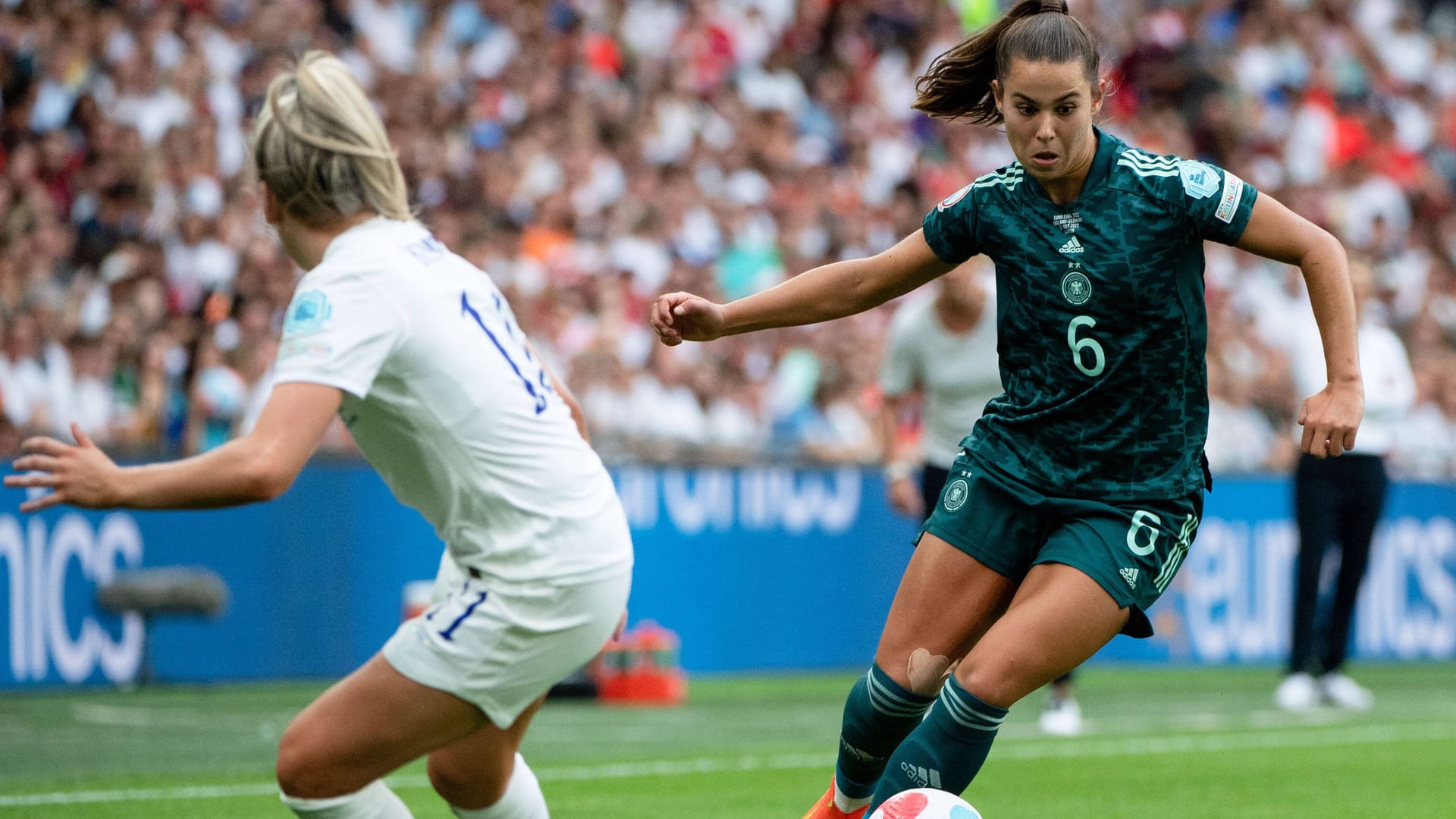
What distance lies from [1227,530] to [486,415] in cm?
1209

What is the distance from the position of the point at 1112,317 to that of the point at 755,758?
4.58 meters

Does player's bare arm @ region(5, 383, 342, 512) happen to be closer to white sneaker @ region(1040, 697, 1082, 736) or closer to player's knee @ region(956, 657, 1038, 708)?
player's knee @ region(956, 657, 1038, 708)

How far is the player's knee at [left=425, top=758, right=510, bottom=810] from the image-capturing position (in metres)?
4.36

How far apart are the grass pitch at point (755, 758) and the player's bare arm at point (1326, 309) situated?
288cm

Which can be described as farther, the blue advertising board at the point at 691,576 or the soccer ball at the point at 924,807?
the blue advertising board at the point at 691,576

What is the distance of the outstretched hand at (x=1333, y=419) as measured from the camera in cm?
474

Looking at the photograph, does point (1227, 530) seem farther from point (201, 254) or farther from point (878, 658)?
point (878, 658)

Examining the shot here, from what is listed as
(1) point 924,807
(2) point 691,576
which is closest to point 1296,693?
(2) point 691,576

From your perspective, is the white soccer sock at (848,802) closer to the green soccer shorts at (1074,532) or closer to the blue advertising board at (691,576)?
the green soccer shorts at (1074,532)

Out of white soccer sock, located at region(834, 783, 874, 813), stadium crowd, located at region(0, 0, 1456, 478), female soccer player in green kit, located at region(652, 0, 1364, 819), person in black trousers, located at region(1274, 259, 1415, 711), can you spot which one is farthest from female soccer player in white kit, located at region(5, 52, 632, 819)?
person in black trousers, located at region(1274, 259, 1415, 711)

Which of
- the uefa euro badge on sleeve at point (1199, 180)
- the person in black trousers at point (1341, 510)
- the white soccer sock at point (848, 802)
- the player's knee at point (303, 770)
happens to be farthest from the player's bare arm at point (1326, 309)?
the person in black trousers at point (1341, 510)

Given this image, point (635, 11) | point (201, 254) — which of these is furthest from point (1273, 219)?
point (635, 11)

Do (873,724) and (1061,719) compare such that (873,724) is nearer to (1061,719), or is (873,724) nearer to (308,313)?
(308,313)

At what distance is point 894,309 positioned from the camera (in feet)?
56.5
